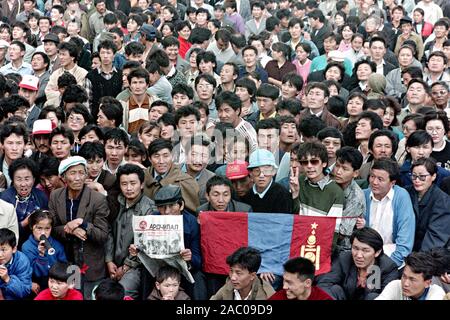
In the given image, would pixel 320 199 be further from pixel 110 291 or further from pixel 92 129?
pixel 92 129

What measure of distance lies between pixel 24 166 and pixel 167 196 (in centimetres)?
138

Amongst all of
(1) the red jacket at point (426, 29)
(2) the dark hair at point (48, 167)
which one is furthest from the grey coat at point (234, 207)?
(1) the red jacket at point (426, 29)

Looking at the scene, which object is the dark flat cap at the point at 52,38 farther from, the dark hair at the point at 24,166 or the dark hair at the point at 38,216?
the dark hair at the point at 38,216

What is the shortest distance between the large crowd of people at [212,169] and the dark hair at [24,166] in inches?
0.5

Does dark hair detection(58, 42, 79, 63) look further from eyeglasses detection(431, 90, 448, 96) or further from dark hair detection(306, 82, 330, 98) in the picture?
eyeglasses detection(431, 90, 448, 96)

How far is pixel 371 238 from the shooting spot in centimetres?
693

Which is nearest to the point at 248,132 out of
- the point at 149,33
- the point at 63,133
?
the point at 63,133

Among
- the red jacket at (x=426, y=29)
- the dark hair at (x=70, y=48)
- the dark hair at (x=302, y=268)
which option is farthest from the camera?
the red jacket at (x=426, y=29)

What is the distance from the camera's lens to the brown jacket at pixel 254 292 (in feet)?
22.4

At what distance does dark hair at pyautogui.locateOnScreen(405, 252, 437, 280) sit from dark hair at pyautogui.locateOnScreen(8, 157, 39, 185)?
10.9 ft

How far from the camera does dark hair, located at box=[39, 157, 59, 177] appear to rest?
8023mm

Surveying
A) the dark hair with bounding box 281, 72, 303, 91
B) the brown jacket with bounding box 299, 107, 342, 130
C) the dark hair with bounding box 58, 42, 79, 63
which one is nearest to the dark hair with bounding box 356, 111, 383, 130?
the brown jacket with bounding box 299, 107, 342, 130

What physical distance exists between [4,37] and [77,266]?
744 centimetres

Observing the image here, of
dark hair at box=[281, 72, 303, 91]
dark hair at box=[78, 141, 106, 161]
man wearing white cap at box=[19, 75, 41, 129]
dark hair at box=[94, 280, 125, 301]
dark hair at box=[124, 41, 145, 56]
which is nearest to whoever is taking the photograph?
dark hair at box=[94, 280, 125, 301]
